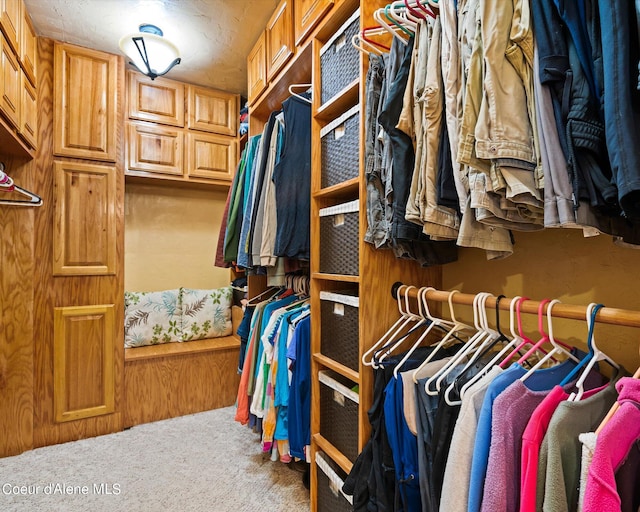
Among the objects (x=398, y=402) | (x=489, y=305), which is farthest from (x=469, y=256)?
(x=398, y=402)

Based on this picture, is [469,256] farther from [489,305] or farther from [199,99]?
[199,99]

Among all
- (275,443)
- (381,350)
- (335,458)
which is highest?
(381,350)

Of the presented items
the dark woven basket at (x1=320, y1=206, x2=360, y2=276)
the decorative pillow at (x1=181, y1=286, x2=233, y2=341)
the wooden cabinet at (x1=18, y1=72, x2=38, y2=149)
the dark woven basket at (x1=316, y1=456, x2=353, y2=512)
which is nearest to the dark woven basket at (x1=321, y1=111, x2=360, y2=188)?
the dark woven basket at (x1=320, y1=206, x2=360, y2=276)

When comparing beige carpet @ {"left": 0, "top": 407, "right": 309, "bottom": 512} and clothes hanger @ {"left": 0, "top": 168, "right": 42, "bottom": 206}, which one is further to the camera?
beige carpet @ {"left": 0, "top": 407, "right": 309, "bottom": 512}

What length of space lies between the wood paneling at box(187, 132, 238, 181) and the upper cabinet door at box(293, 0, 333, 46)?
134 cm

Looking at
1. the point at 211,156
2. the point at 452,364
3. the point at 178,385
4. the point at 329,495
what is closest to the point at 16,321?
the point at 178,385

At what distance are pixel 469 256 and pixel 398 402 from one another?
1.99 ft

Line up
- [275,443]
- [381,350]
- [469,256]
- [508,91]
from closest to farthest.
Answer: [508,91]
[381,350]
[469,256]
[275,443]

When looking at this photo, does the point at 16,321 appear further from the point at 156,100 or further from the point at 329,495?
the point at 329,495

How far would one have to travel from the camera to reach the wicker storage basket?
1.30m

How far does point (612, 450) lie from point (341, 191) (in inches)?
44.5

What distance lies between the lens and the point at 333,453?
1.40 meters

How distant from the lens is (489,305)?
3.06 feet

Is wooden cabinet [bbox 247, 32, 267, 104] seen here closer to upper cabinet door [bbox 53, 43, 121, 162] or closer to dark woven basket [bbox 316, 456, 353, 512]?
upper cabinet door [bbox 53, 43, 121, 162]
